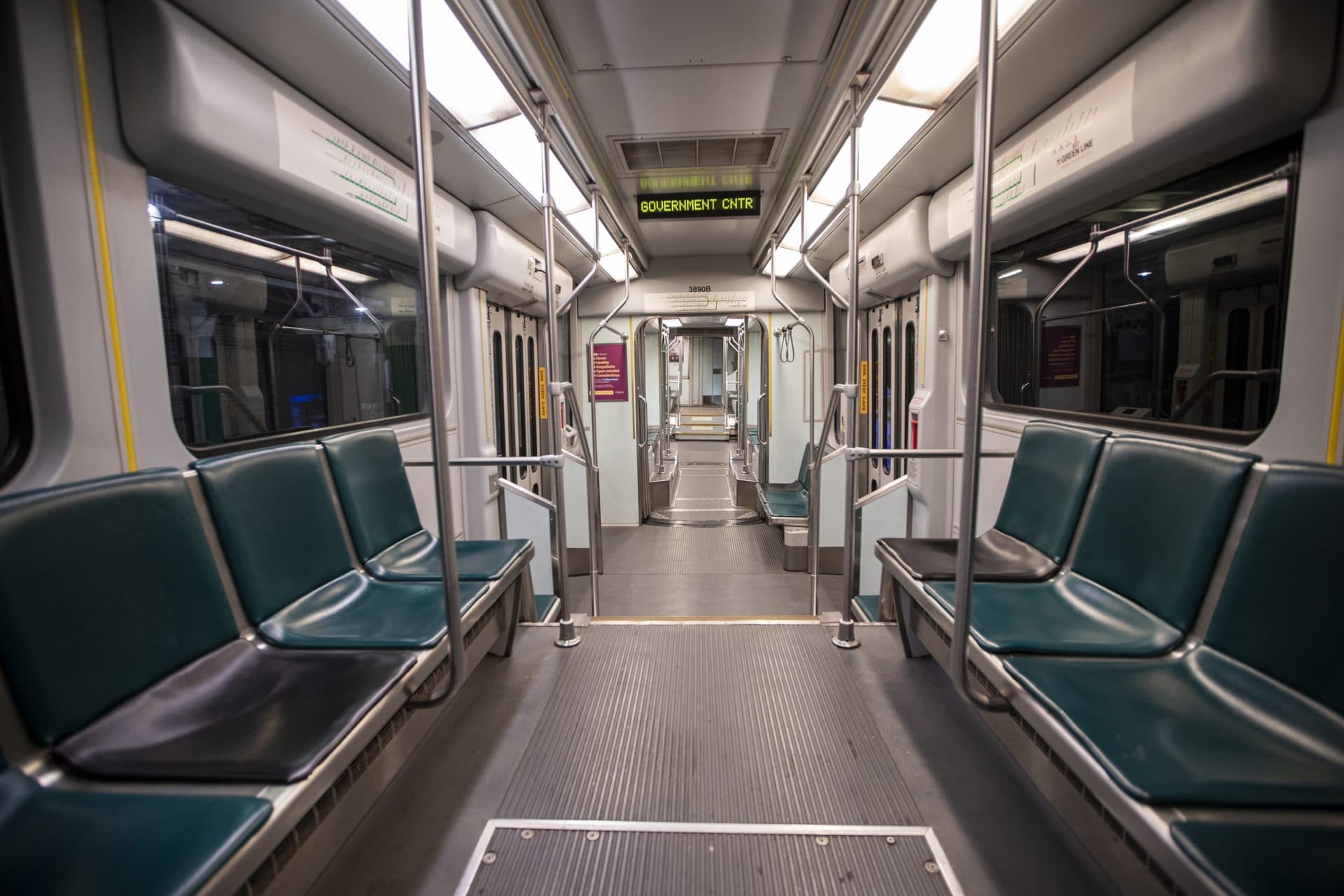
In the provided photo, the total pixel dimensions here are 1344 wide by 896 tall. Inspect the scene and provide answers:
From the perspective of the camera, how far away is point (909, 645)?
248 cm

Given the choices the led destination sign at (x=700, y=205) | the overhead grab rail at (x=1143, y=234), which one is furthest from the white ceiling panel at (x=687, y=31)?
the led destination sign at (x=700, y=205)

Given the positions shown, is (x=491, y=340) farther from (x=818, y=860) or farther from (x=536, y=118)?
(x=818, y=860)

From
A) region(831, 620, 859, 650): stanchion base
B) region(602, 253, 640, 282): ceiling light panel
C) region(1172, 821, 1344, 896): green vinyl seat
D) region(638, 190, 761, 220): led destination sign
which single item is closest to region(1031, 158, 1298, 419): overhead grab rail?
region(831, 620, 859, 650): stanchion base

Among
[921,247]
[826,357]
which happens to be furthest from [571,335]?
[921,247]

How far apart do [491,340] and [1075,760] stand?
447cm

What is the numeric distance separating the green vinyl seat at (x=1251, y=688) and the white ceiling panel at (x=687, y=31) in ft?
7.29

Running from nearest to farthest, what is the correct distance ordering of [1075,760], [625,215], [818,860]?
[1075,760], [818,860], [625,215]

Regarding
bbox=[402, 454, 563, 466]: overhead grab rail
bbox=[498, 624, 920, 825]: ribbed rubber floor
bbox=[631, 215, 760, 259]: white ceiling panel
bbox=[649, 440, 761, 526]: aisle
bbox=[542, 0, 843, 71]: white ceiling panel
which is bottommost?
bbox=[649, 440, 761, 526]: aisle

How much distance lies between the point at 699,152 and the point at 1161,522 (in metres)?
3.26

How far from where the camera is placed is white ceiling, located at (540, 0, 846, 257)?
7.54 ft

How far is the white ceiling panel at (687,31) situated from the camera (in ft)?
7.42

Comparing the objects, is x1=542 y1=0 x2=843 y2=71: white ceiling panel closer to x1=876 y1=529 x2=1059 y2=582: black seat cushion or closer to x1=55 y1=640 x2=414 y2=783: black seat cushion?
x1=876 y1=529 x2=1059 y2=582: black seat cushion

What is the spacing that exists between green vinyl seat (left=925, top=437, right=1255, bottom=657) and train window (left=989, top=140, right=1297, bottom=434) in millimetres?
333

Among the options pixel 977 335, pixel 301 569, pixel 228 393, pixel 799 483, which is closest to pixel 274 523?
pixel 301 569
